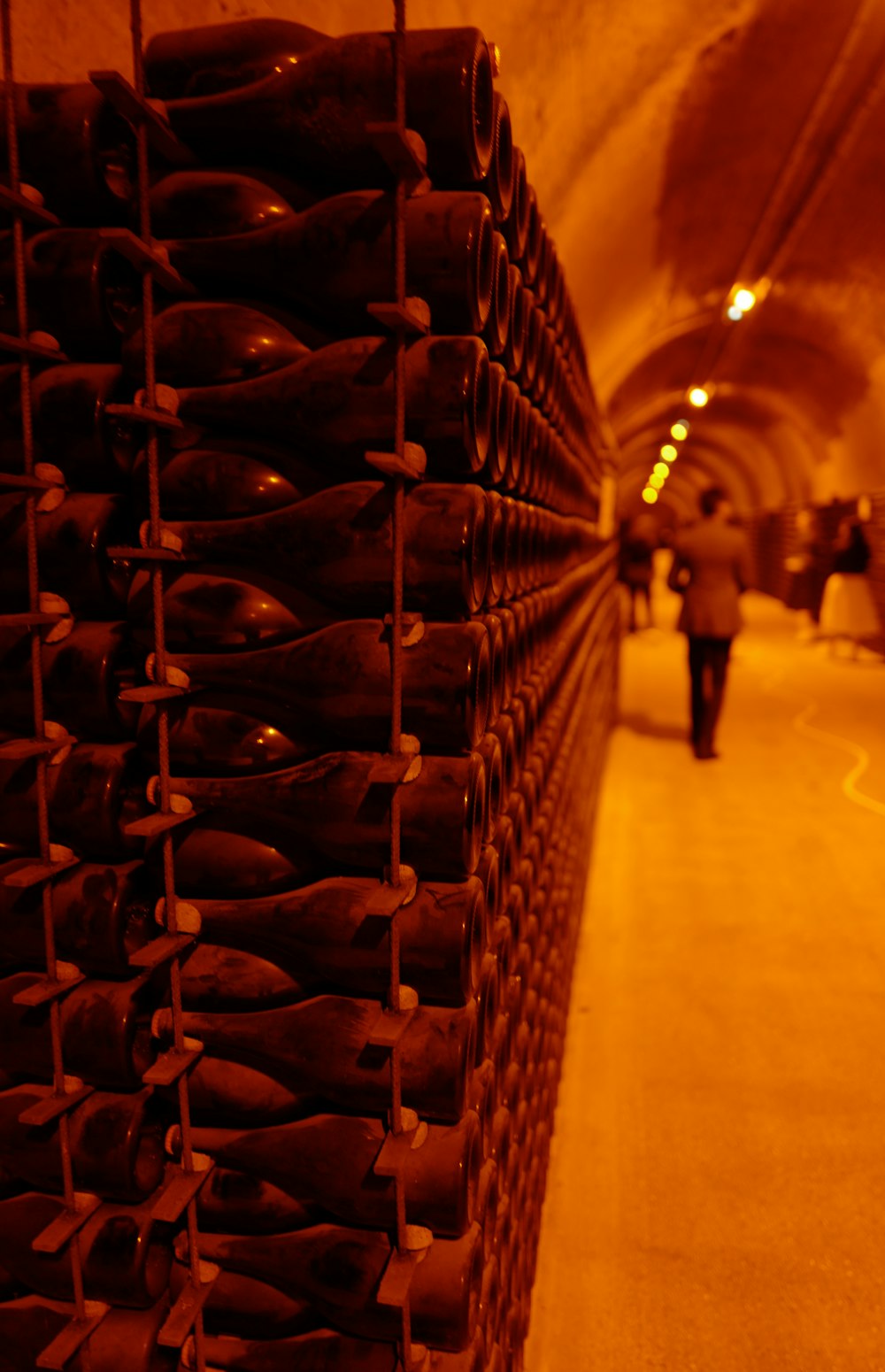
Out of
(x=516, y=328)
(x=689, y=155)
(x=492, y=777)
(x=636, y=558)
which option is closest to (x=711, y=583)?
(x=689, y=155)

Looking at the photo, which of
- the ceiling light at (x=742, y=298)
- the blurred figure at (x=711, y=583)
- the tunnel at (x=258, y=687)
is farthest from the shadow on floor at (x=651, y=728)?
the tunnel at (x=258, y=687)

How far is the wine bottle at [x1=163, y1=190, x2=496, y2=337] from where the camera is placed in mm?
1060

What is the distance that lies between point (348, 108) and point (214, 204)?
20 centimetres

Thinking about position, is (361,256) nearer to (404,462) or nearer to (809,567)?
(404,462)

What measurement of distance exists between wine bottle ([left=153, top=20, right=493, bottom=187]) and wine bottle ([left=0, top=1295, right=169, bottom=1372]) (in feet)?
4.74

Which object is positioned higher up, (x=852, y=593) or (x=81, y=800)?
(x=81, y=800)

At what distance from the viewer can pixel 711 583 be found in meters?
6.20

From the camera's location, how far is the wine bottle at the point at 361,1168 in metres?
1.14

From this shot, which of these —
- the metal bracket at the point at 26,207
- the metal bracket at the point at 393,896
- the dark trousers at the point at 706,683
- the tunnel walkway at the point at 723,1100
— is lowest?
the tunnel walkway at the point at 723,1100

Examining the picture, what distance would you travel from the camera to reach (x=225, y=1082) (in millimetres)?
1237

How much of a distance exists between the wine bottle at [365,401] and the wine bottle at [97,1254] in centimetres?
100

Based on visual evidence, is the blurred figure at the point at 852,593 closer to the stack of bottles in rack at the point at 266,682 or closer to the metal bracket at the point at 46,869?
the stack of bottles in rack at the point at 266,682

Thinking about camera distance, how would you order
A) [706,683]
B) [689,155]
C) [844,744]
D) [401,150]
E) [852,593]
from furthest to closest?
[852,593], [844,744], [706,683], [689,155], [401,150]

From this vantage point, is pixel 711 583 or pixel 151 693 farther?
pixel 711 583
